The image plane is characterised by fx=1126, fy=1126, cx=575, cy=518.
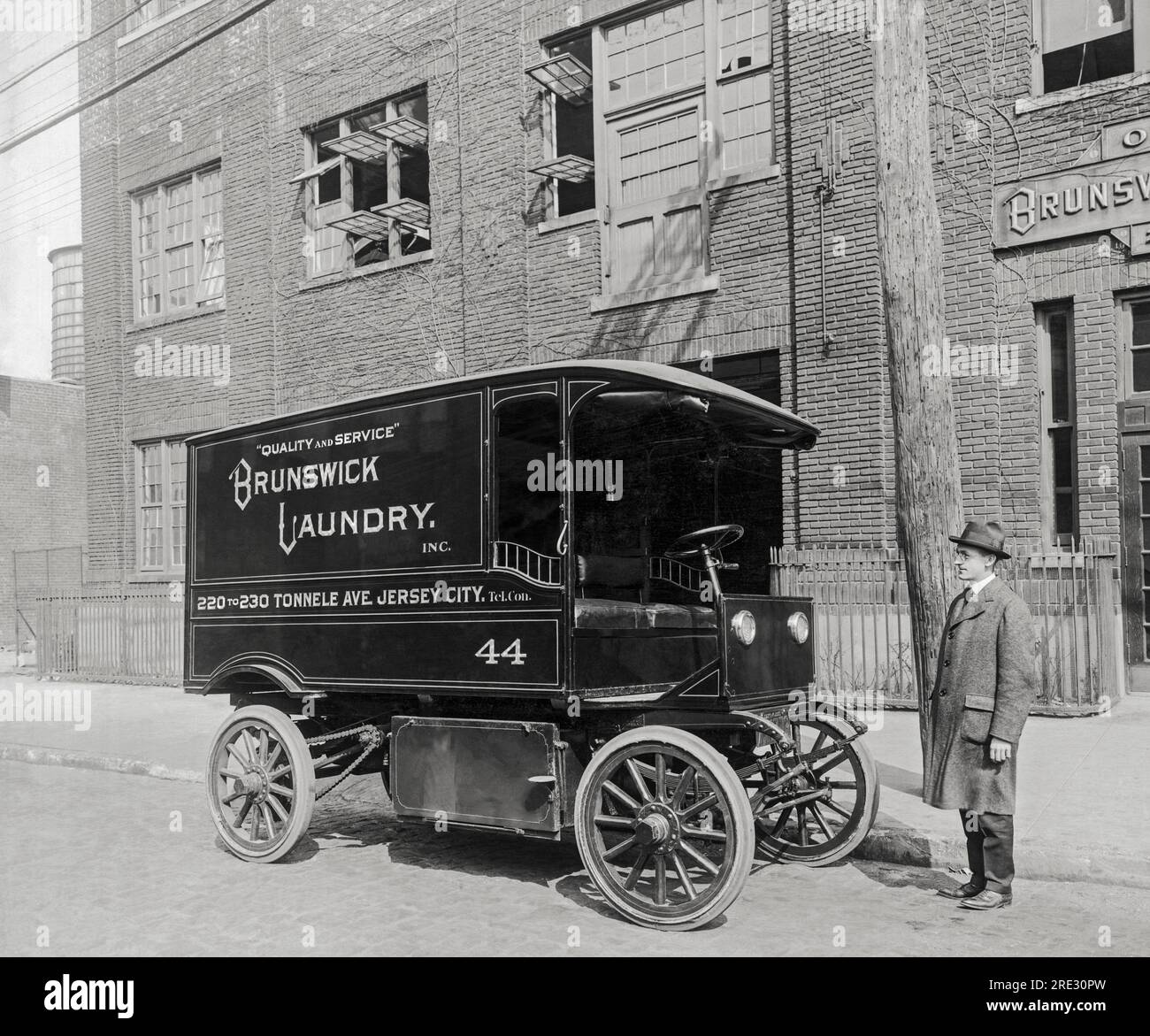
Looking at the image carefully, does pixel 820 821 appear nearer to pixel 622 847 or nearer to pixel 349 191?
pixel 622 847

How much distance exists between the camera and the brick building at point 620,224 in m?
11.1

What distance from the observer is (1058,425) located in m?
11.3

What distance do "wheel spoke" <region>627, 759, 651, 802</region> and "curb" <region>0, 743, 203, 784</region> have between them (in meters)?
5.55

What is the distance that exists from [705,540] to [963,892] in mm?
2274

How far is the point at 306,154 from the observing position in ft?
57.9

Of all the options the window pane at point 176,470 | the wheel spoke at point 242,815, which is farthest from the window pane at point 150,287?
the wheel spoke at point 242,815

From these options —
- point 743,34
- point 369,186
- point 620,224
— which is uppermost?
point 743,34

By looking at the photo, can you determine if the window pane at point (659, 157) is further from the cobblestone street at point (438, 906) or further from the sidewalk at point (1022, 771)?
the cobblestone street at point (438, 906)

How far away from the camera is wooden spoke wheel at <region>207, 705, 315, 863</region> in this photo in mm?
6484

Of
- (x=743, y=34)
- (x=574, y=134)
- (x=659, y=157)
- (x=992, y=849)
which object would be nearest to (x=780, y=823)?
(x=992, y=849)

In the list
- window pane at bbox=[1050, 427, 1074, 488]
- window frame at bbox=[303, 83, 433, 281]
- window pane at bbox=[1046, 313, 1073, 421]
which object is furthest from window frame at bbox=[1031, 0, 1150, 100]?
window frame at bbox=[303, 83, 433, 281]

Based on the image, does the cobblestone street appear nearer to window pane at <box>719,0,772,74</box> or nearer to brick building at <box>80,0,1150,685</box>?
brick building at <box>80,0,1150,685</box>

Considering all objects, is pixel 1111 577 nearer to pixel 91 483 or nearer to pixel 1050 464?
pixel 1050 464

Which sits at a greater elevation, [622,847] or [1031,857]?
[622,847]
